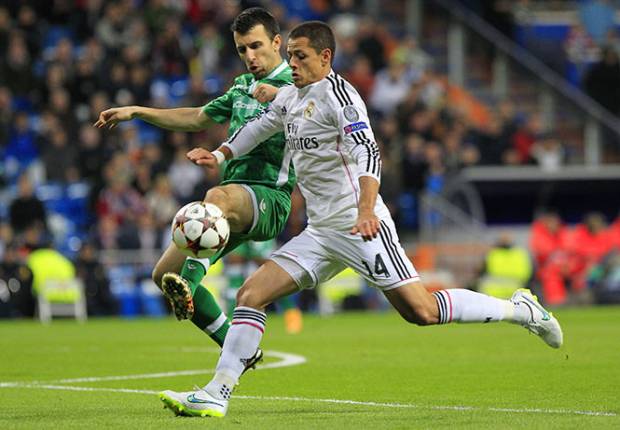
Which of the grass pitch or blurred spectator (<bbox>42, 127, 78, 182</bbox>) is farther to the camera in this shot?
blurred spectator (<bbox>42, 127, 78, 182</bbox>)

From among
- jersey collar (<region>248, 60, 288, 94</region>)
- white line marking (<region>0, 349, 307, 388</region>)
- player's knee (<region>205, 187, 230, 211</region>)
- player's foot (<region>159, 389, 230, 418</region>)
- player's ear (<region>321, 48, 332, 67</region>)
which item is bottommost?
white line marking (<region>0, 349, 307, 388</region>)

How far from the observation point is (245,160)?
9.16 metres

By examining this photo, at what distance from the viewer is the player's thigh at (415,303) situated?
7.94m

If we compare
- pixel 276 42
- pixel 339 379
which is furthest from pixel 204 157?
pixel 339 379

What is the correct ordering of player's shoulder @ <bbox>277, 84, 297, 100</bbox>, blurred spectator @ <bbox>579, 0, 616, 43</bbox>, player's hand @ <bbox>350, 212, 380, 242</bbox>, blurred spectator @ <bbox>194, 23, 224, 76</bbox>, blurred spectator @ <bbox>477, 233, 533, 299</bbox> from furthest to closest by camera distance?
blurred spectator @ <bbox>579, 0, 616, 43</bbox>
blurred spectator @ <bbox>194, 23, 224, 76</bbox>
blurred spectator @ <bbox>477, 233, 533, 299</bbox>
player's shoulder @ <bbox>277, 84, 297, 100</bbox>
player's hand @ <bbox>350, 212, 380, 242</bbox>

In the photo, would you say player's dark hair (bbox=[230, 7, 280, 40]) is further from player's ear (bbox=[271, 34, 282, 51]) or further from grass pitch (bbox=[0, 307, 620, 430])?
grass pitch (bbox=[0, 307, 620, 430])

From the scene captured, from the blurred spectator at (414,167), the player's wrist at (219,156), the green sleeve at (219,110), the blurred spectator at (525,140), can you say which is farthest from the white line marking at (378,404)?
the blurred spectator at (525,140)

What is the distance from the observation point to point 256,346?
7.85 metres

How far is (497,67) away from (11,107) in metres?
11.0

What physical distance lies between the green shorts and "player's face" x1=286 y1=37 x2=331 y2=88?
118 centimetres

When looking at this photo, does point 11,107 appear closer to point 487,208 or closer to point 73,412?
point 487,208

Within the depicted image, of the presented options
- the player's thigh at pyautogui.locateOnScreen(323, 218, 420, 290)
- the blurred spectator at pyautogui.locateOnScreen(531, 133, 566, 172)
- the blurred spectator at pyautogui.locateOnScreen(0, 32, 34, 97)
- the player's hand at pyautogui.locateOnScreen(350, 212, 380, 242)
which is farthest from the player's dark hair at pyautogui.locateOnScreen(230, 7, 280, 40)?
the blurred spectator at pyautogui.locateOnScreen(531, 133, 566, 172)

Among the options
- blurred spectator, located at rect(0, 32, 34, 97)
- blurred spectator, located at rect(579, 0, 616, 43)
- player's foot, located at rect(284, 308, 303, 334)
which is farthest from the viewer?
blurred spectator, located at rect(579, 0, 616, 43)

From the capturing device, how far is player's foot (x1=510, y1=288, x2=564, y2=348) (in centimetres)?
848
